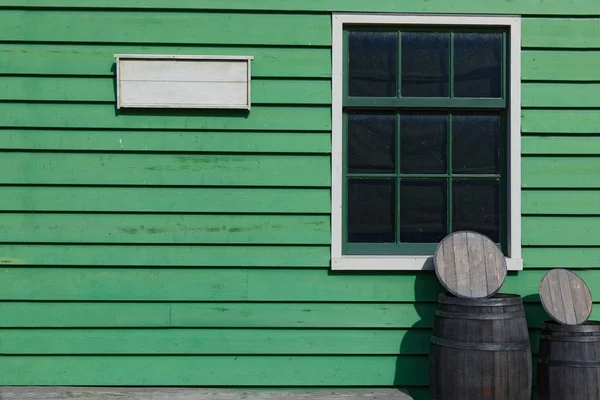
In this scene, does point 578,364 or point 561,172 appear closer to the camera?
point 578,364

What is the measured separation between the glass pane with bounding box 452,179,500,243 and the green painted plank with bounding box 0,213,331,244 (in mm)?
842

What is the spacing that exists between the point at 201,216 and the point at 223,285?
45 cm

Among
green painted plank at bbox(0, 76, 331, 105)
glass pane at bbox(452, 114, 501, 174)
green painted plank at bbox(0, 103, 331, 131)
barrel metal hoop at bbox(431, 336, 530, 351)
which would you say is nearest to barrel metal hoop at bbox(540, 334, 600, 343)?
barrel metal hoop at bbox(431, 336, 530, 351)

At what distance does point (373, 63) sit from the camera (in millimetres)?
4102

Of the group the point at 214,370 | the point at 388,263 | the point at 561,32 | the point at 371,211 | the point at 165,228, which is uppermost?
the point at 561,32

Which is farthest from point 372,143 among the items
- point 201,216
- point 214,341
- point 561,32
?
point 214,341

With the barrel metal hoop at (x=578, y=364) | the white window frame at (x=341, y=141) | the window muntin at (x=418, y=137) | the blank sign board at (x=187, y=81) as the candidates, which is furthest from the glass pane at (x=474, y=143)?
the blank sign board at (x=187, y=81)

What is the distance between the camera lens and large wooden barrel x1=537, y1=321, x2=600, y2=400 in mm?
3617

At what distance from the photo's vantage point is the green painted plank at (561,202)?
13.3ft

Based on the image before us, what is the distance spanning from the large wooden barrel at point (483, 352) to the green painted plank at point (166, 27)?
1.84 m

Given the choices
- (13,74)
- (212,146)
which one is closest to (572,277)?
(212,146)

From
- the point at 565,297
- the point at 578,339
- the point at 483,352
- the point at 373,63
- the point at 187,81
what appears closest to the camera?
the point at 483,352

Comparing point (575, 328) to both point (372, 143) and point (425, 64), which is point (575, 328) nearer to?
point (372, 143)

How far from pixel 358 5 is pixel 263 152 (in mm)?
1085
